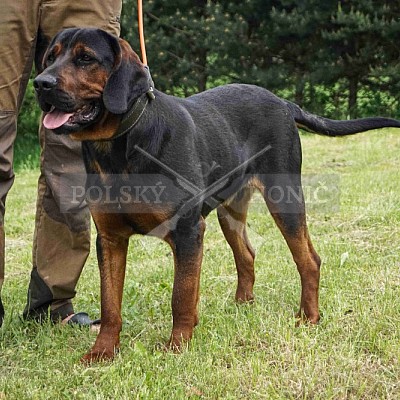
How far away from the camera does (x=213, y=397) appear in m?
3.08

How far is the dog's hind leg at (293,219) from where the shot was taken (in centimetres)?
421

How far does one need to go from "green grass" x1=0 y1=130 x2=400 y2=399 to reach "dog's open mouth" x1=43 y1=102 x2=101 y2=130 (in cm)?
116

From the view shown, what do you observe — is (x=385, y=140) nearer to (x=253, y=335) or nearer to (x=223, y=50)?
(x=223, y=50)

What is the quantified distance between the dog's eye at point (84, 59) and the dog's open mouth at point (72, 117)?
0.19m

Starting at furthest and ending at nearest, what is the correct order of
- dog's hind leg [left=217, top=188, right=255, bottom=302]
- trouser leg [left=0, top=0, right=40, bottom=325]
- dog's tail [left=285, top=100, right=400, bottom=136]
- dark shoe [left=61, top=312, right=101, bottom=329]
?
dog's hind leg [left=217, top=188, right=255, bottom=302], dog's tail [left=285, top=100, right=400, bottom=136], dark shoe [left=61, top=312, right=101, bottom=329], trouser leg [left=0, top=0, right=40, bottom=325]

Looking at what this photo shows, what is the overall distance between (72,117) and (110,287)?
37.9 inches

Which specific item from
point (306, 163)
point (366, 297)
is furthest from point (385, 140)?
point (366, 297)

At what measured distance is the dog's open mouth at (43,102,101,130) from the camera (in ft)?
10.8

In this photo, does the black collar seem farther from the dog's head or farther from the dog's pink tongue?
the dog's pink tongue

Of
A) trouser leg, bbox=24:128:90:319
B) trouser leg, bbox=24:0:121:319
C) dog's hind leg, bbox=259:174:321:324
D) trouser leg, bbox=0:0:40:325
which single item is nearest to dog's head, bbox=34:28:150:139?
trouser leg, bbox=0:0:40:325

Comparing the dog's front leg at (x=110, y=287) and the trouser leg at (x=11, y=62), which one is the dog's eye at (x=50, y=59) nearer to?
the trouser leg at (x=11, y=62)

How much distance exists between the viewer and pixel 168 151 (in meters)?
3.57

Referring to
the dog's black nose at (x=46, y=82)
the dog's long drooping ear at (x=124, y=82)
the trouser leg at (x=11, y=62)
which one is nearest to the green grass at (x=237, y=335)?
the trouser leg at (x=11, y=62)

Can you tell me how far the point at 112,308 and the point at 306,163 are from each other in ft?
24.6
